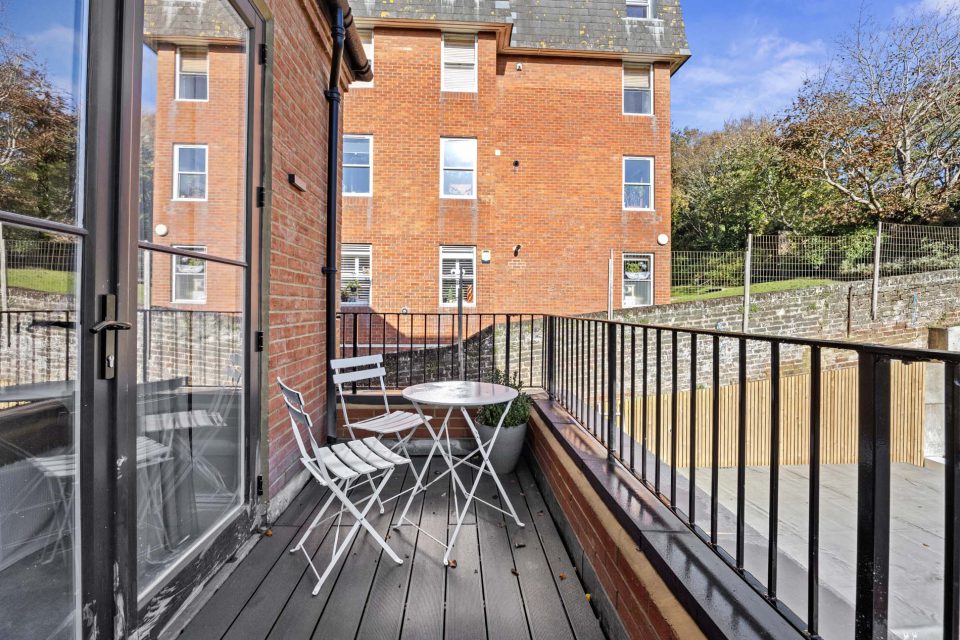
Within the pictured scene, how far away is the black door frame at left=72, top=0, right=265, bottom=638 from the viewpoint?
4.76 ft

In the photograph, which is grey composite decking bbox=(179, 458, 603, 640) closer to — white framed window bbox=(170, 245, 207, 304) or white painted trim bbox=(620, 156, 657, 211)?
white framed window bbox=(170, 245, 207, 304)

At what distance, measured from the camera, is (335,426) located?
380 centimetres

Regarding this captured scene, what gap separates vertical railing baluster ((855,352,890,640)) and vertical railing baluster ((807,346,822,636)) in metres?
0.13

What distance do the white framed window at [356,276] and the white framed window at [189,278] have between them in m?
8.07

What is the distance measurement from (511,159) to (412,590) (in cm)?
1028

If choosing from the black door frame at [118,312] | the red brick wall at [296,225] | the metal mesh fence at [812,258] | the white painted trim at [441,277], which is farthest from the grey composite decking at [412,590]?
the metal mesh fence at [812,258]

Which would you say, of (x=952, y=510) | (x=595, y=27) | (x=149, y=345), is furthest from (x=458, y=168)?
(x=952, y=510)

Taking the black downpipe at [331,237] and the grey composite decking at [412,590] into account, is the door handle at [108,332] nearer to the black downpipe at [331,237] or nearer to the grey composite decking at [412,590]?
the grey composite decking at [412,590]

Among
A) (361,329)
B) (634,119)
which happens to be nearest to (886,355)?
(361,329)

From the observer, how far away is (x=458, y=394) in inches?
121

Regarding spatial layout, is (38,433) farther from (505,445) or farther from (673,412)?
(505,445)

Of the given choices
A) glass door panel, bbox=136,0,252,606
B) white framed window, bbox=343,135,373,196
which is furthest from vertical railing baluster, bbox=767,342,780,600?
white framed window, bbox=343,135,373,196

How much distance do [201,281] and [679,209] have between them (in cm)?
2242

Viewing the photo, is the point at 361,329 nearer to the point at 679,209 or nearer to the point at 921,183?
the point at 921,183
